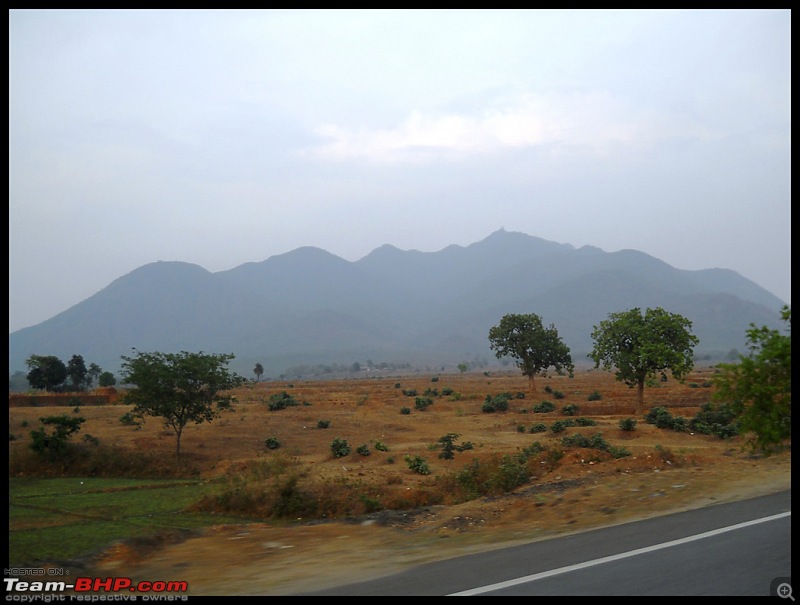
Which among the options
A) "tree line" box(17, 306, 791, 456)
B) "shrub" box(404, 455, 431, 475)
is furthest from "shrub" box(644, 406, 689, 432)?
"shrub" box(404, 455, 431, 475)

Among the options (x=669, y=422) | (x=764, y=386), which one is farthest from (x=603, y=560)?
(x=669, y=422)

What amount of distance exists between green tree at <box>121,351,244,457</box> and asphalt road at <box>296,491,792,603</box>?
20.8m

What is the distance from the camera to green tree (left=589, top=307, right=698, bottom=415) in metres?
32.6

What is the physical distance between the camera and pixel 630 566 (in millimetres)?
7289

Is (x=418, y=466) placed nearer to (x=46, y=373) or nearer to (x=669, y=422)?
(x=669, y=422)

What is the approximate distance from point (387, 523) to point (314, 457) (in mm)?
14137

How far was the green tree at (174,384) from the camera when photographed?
2634 centimetres

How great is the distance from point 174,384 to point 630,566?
74.7 feet

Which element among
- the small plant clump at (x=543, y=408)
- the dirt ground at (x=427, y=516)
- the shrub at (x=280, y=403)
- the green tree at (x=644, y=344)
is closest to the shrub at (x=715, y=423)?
the dirt ground at (x=427, y=516)

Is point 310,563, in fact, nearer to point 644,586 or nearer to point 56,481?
point 644,586

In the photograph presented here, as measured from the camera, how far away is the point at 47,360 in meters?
72.6

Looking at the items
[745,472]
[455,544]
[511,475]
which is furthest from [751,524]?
[511,475]

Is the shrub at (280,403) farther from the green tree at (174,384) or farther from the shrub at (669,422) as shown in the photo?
the shrub at (669,422)

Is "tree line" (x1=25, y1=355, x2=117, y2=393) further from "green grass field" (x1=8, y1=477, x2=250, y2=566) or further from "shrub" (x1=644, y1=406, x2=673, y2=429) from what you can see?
"shrub" (x1=644, y1=406, x2=673, y2=429)
